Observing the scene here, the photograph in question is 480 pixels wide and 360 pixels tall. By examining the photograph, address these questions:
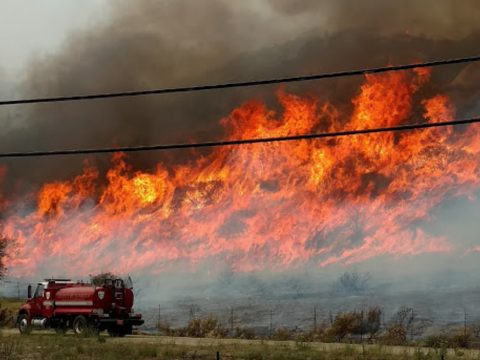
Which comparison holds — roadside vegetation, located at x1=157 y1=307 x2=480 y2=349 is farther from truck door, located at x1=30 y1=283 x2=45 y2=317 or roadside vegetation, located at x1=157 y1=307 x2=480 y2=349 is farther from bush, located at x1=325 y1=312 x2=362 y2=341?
truck door, located at x1=30 y1=283 x2=45 y2=317

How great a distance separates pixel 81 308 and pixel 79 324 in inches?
28.5

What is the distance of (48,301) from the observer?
32938 millimetres

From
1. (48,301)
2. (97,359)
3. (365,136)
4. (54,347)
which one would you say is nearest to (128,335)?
(48,301)

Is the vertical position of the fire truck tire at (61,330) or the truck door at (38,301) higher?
the truck door at (38,301)

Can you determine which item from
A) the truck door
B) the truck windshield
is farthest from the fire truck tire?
the truck windshield

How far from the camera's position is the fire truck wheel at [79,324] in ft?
103

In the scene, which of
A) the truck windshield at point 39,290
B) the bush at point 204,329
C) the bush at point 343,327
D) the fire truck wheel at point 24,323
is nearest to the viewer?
the bush at point 343,327

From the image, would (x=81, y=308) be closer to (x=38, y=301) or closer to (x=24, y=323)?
(x=38, y=301)

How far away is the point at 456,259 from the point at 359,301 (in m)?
11.0

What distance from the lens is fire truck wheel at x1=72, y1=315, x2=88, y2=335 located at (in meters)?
31.3

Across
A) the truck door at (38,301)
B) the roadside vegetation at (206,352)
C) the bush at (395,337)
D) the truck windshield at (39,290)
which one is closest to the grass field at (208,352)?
the roadside vegetation at (206,352)

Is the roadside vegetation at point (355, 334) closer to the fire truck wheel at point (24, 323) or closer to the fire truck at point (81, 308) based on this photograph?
the fire truck at point (81, 308)

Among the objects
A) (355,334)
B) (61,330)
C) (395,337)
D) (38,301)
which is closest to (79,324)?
(61,330)

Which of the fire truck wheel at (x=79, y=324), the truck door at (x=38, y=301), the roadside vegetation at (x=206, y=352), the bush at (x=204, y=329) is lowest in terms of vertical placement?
the roadside vegetation at (x=206, y=352)
